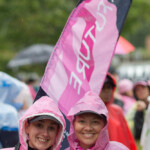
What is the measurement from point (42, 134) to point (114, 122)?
1852 mm

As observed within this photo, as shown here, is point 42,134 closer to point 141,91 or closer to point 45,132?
point 45,132

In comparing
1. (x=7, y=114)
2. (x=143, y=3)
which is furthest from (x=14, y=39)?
(x=7, y=114)

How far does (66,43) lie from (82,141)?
3.47 ft

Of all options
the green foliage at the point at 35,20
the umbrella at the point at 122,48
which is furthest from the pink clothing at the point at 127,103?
the green foliage at the point at 35,20

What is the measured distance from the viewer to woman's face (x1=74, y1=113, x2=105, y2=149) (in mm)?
3766

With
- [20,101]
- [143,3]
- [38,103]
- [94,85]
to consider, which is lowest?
[38,103]

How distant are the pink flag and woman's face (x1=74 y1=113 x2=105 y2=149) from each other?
44 centimetres

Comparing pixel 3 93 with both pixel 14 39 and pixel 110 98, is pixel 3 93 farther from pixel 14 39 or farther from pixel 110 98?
pixel 14 39

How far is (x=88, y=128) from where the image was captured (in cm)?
374

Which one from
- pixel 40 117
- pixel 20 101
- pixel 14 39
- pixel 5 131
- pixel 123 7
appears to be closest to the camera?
pixel 40 117

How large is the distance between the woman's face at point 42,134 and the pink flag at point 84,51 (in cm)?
51

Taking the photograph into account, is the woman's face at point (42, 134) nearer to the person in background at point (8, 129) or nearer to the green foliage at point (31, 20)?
the person in background at point (8, 129)

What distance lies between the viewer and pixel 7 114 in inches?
190

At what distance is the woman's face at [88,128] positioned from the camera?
3.77m
